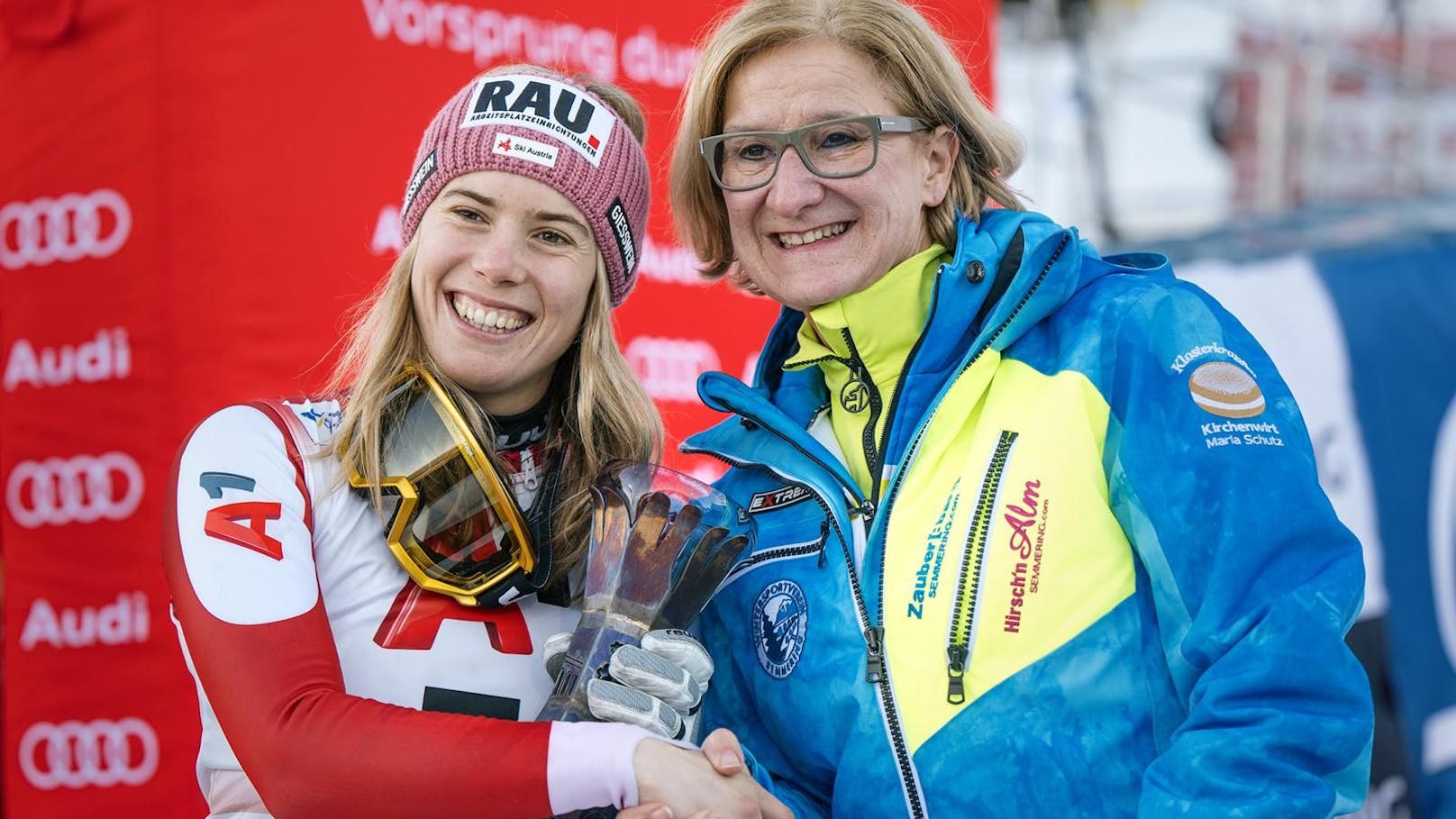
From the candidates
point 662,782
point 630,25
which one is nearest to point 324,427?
point 662,782

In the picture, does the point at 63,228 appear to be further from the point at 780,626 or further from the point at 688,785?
the point at 688,785

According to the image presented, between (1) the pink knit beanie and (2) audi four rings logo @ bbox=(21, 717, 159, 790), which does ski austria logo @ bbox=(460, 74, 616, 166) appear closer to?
(1) the pink knit beanie

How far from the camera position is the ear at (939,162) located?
8.12 ft

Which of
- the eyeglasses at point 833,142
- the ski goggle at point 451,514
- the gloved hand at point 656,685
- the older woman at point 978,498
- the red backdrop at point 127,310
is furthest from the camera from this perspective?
the red backdrop at point 127,310

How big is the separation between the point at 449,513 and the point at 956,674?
80cm

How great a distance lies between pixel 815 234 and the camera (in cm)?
243

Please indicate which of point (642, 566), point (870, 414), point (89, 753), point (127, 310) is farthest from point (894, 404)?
point (89, 753)

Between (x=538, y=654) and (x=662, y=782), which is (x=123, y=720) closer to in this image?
(x=538, y=654)

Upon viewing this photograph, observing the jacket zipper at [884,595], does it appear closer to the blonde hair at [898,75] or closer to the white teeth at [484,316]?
the blonde hair at [898,75]

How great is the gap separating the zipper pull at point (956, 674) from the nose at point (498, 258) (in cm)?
92

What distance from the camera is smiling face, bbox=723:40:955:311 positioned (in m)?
2.38

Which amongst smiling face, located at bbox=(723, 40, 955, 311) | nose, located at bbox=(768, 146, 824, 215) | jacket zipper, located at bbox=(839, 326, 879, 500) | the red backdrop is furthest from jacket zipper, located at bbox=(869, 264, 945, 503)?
the red backdrop

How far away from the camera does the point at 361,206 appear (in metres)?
3.34

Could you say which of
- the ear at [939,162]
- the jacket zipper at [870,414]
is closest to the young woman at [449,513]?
the jacket zipper at [870,414]
